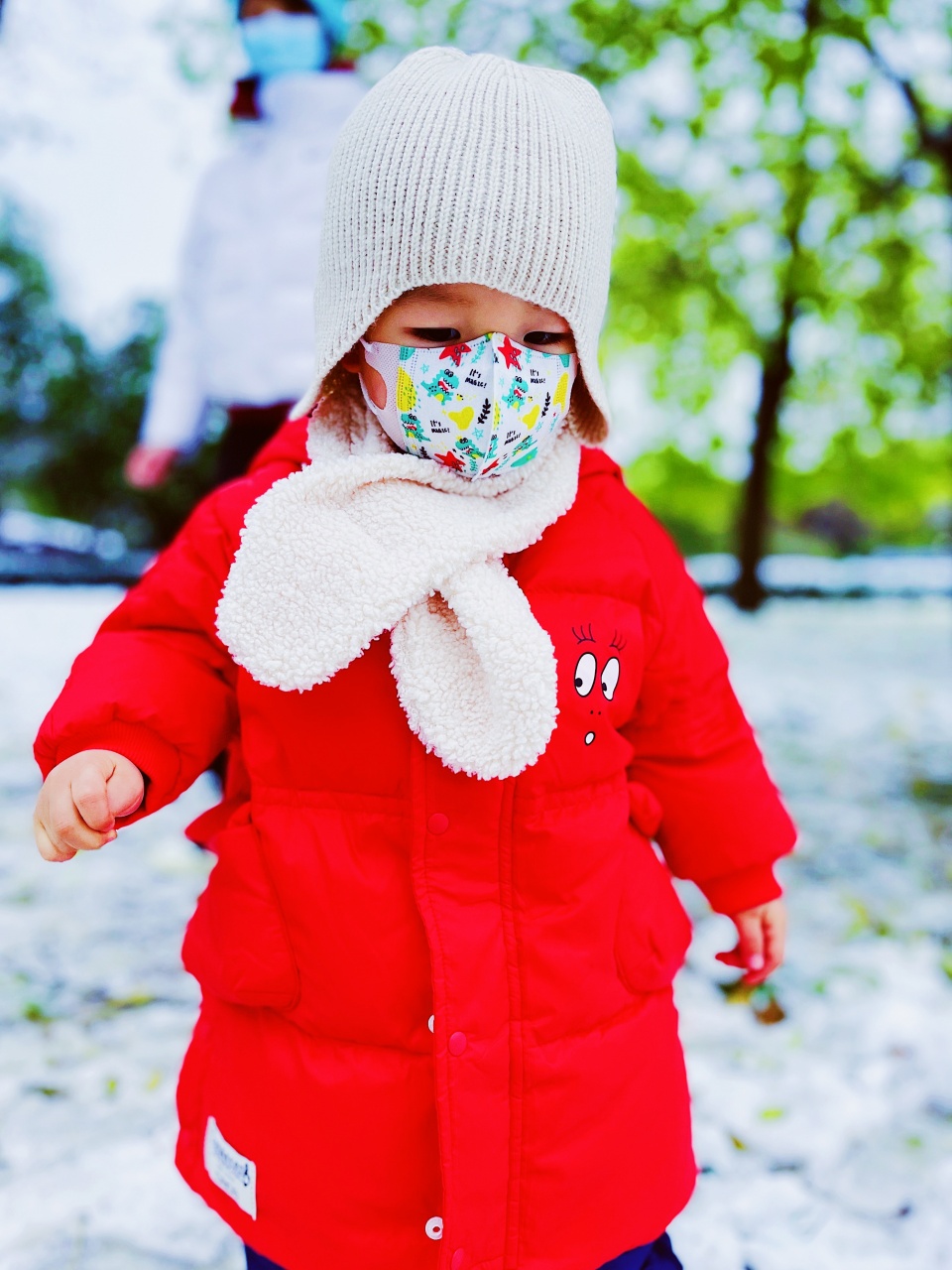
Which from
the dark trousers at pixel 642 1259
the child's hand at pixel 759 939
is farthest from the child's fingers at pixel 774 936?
the dark trousers at pixel 642 1259

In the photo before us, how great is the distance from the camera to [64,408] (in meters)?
13.7

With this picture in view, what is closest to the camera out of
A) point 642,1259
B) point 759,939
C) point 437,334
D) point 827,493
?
point 437,334

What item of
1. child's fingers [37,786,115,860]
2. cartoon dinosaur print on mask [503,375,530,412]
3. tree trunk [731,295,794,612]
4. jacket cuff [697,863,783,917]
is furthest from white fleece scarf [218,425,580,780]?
tree trunk [731,295,794,612]

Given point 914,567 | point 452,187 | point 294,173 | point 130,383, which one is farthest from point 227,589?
point 914,567

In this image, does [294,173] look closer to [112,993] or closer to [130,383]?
[112,993]

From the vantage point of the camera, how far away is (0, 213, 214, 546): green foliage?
13.7 m

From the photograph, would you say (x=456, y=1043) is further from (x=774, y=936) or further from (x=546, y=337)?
(x=546, y=337)

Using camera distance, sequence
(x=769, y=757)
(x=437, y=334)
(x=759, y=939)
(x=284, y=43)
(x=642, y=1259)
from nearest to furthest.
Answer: (x=437, y=334), (x=642, y=1259), (x=759, y=939), (x=284, y=43), (x=769, y=757)

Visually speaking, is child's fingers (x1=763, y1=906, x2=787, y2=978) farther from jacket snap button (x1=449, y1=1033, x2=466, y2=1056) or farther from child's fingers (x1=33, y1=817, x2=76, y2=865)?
child's fingers (x1=33, y1=817, x2=76, y2=865)

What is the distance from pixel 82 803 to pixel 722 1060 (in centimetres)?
148

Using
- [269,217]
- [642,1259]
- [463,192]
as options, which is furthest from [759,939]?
[269,217]

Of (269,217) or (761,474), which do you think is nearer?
(269,217)

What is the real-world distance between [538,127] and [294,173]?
1.23 metres

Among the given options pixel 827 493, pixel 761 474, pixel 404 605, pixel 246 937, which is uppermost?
pixel 404 605
